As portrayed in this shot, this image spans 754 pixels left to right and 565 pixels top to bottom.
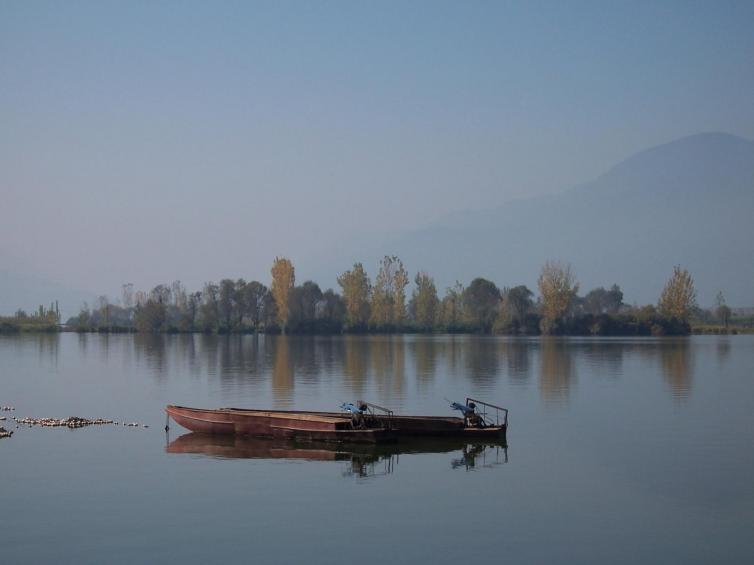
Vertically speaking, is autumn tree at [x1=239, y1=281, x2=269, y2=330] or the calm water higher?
autumn tree at [x1=239, y1=281, x2=269, y2=330]

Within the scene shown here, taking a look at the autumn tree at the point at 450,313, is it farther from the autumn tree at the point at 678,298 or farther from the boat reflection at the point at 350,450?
the boat reflection at the point at 350,450

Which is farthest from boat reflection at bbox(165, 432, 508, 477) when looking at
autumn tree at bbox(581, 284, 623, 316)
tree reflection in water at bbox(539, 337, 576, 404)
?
autumn tree at bbox(581, 284, 623, 316)

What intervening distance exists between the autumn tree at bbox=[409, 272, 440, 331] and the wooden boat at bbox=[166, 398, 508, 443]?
94.1m

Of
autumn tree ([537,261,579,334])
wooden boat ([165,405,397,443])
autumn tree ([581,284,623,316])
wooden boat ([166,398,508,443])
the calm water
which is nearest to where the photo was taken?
the calm water

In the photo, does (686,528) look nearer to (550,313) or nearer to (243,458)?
(243,458)

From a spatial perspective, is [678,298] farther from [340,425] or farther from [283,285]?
[340,425]

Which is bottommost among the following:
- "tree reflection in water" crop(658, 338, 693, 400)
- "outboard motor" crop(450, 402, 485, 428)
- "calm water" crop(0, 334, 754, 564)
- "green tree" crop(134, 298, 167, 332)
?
"calm water" crop(0, 334, 754, 564)

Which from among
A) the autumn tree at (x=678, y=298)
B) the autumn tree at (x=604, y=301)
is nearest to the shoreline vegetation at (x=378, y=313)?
the autumn tree at (x=678, y=298)

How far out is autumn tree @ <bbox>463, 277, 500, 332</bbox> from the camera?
117000 mm

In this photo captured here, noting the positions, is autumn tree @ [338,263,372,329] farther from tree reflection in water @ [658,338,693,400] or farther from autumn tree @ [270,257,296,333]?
tree reflection in water @ [658,338,693,400]

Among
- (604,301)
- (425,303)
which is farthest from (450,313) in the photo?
(604,301)

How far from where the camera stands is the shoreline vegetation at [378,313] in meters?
106

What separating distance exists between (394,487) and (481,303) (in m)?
119

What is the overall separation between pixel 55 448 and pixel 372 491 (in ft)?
27.9
